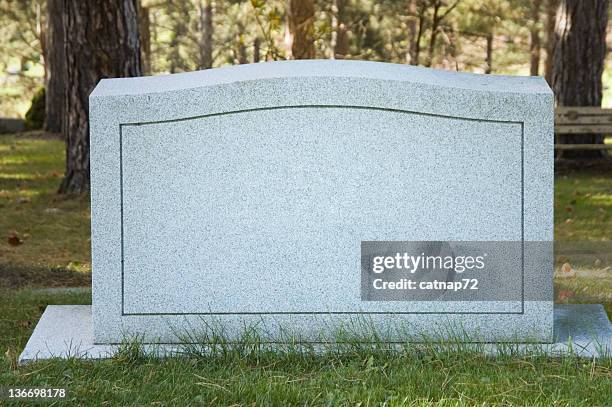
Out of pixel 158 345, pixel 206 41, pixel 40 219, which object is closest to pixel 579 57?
pixel 40 219

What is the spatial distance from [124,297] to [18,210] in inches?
280

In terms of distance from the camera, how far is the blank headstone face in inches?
175

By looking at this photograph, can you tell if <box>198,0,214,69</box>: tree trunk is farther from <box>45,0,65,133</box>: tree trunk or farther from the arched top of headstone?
the arched top of headstone

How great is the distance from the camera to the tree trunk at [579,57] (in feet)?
50.3

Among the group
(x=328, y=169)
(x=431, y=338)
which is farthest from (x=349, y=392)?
(x=328, y=169)

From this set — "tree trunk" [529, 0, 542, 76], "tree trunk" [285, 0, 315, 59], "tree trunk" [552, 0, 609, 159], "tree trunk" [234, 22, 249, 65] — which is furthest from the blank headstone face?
"tree trunk" [529, 0, 542, 76]

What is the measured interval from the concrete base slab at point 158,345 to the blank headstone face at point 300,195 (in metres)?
0.12

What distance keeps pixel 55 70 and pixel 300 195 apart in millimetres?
19059

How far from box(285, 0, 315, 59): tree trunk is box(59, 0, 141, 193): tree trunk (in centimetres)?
694

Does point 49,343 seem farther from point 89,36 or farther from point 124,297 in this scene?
point 89,36

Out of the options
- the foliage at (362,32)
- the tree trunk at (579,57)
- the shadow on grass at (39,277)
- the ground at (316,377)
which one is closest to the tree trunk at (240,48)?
the foliage at (362,32)

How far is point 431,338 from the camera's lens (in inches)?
177

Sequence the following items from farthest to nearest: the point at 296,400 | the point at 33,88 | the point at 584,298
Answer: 1. the point at 33,88
2. the point at 584,298
3. the point at 296,400

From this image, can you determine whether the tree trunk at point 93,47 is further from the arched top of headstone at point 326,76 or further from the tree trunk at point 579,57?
the tree trunk at point 579,57
